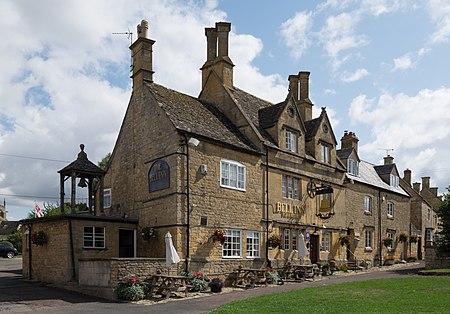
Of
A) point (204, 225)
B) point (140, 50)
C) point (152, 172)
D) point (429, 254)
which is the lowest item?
point (429, 254)

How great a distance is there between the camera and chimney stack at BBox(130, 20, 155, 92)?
88.3ft

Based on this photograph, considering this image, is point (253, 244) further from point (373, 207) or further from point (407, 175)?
point (407, 175)

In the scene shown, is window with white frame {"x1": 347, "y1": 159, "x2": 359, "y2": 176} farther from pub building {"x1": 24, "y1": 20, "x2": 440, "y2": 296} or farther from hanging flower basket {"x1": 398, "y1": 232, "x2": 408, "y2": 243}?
hanging flower basket {"x1": 398, "y1": 232, "x2": 408, "y2": 243}

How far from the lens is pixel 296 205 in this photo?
98.5 ft

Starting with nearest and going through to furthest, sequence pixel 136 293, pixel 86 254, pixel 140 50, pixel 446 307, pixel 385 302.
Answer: pixel 446 307, pixel 385 302, pixel 136 293, pixel 86 254, pixel 140 50

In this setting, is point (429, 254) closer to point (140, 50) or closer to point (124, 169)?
point (124, 169)

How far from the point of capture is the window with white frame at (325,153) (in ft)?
111

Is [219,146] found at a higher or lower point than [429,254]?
higher

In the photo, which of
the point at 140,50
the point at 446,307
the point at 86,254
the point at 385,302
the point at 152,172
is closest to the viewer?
the point at 446,307

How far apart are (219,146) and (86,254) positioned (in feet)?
26.8

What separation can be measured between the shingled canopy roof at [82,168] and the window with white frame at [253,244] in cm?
834

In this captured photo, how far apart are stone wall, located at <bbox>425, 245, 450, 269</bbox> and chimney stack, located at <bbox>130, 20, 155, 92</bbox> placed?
19.3 metres

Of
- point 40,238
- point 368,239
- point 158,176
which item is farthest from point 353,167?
point 40,238

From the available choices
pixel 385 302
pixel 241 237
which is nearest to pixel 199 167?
pixel 241 237
